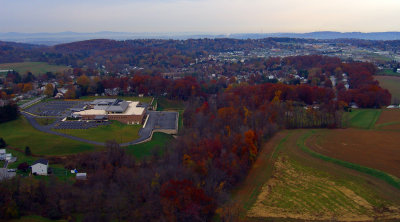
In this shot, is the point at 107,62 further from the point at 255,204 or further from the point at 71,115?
the point at 255,204

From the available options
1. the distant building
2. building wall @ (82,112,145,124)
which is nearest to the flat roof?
the distant building

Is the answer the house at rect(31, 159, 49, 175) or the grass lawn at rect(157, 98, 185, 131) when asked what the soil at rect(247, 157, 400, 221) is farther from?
the grass lawn at rect(157, 98, 185, 131)

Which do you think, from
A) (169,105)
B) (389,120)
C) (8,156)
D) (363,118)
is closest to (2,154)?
(8,156)

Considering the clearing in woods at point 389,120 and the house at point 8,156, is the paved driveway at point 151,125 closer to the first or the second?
the house at point 8,156

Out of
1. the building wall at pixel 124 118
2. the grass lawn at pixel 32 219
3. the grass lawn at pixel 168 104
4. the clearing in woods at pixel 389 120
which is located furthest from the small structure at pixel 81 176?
the clearing in woods at pixel 389 120

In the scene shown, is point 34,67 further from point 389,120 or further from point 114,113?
point 389,120

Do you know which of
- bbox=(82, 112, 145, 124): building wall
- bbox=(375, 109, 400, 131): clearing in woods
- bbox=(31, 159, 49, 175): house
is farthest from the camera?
bbox=(82, 112, 145, 124): building wall

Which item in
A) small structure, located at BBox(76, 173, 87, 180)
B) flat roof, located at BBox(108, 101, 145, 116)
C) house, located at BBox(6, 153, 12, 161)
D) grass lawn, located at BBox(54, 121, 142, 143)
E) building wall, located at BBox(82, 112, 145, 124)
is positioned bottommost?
small structure, located at BBox(76, 173, 87, 180)
